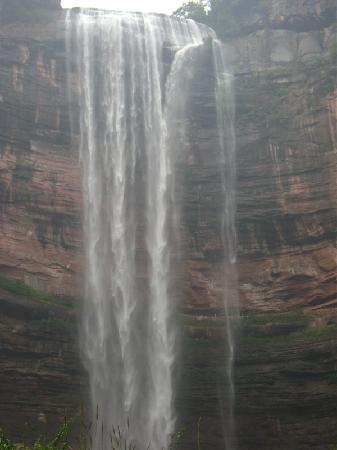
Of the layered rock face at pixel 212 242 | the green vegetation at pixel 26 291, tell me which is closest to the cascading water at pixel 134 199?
the layered rock face at pixel 212 242

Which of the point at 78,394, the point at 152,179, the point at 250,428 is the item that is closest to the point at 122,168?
the point at 152,179

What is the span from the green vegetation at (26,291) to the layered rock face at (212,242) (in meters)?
0.26

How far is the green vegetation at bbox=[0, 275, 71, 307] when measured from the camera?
18.6 meters

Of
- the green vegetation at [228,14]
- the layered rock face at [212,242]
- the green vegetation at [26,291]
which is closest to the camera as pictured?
the layered rock face at [212,242]

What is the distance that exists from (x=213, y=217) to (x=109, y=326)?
5587mm

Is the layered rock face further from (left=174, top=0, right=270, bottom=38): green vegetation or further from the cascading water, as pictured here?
(left=174, top=0, right=270, bottom=38): green vegetation

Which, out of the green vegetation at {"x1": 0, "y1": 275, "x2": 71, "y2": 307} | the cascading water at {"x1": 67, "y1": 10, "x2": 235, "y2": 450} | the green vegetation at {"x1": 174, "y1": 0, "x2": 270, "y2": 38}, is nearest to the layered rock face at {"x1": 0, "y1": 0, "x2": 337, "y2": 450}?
the green vegetation at {"x1": 0, "y1": 275, "x2": 71, "y2": 307}

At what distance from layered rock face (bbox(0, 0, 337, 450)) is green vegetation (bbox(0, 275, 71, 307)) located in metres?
0.26

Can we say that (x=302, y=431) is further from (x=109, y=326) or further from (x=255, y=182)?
(x=255, y=182)

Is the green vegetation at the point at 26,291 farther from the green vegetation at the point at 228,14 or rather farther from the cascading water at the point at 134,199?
the green vegetation at the point at 228,14

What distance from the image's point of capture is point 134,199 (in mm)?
21781

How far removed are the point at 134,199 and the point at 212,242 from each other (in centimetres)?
328

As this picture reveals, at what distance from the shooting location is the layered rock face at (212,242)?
58.5ft

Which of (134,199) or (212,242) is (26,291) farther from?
(212,242)
